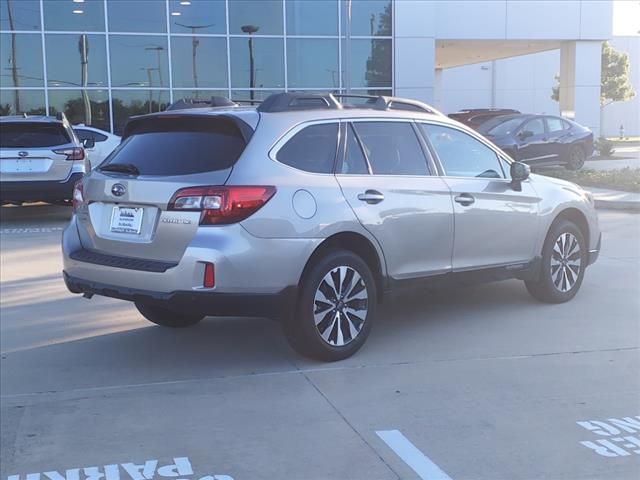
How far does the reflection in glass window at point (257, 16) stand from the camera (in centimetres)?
2273

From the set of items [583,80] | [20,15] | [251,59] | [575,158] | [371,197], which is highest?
[20,15]

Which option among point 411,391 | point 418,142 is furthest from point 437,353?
point 418,142

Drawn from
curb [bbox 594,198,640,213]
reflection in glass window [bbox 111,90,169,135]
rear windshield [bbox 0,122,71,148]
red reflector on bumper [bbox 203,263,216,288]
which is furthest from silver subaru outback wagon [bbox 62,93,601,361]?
reflection in glass window [bbox 111,90,169,135]

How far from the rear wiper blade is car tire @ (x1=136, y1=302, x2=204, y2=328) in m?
1.26

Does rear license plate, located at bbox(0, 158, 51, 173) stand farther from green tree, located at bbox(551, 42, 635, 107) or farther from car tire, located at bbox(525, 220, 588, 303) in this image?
green tree, located at bbox(551, 42, 635, 107)

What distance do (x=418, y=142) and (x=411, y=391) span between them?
2.08 metres

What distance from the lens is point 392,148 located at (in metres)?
5.80

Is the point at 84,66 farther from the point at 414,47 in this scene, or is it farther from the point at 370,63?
the point at 414,47

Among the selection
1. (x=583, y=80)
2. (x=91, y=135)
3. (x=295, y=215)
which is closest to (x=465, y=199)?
(x=295, y=215)

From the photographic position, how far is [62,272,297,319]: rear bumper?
477 centimetres

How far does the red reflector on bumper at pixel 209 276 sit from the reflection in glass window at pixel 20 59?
19.0 m

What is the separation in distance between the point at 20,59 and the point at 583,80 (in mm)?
19085

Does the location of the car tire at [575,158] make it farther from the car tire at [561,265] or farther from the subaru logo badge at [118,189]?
the subaru logo badge at [118,189]

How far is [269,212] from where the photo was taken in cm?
482
